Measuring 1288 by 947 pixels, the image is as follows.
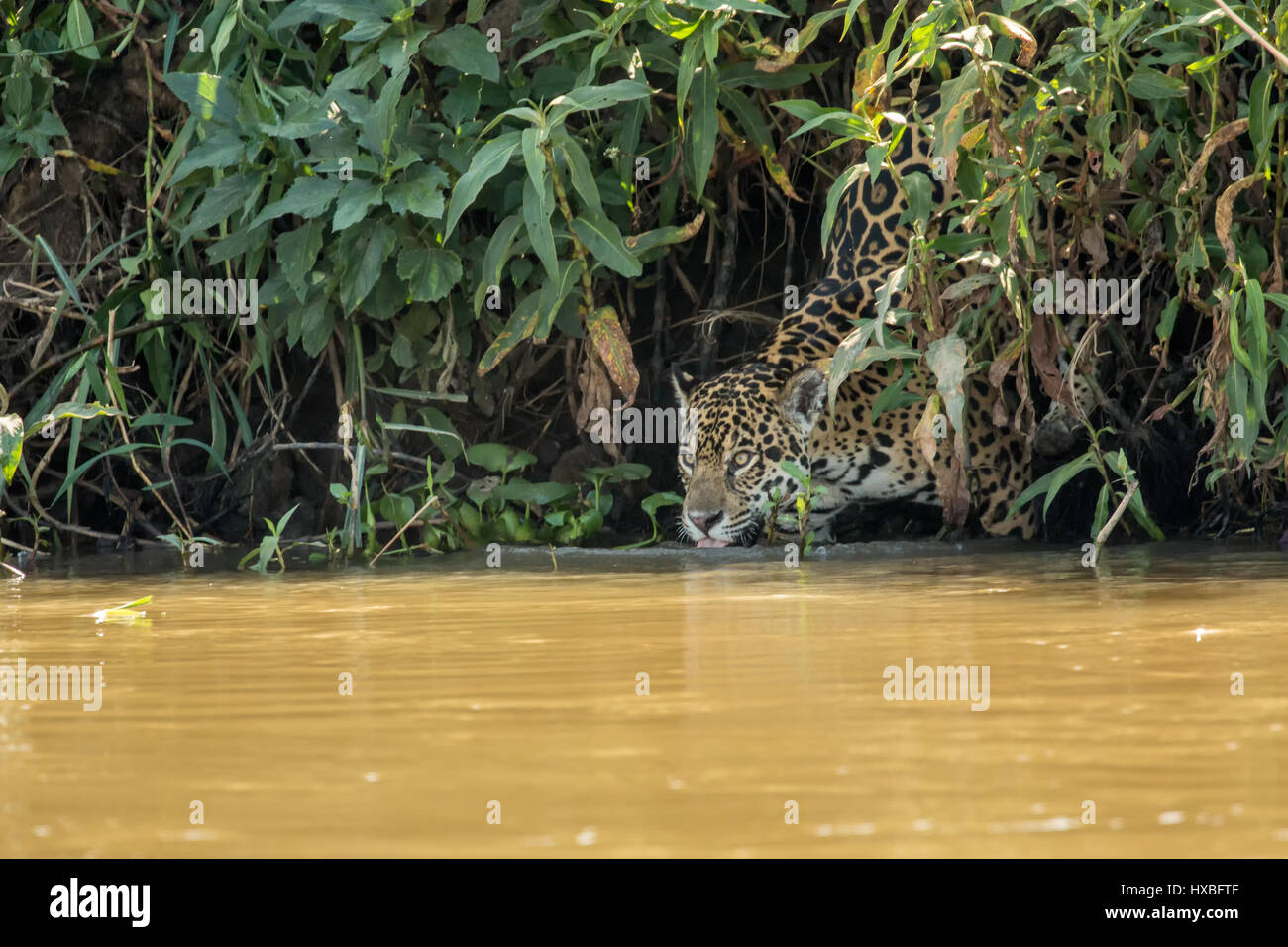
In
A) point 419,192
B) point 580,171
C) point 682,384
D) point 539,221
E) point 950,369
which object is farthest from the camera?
point 682,384

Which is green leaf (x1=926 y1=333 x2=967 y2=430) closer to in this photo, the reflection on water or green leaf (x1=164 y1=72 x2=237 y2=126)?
the reflection on water

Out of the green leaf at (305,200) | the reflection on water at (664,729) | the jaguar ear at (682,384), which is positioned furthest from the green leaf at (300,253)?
the reflection on water at (664,729)

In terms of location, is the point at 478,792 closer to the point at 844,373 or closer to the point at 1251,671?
the point at 1251,671

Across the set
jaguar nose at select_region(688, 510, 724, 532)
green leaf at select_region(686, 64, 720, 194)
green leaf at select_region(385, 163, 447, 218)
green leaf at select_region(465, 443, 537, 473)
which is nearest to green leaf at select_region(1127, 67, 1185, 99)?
green leaf at select_region(686, 64, 720, 194)

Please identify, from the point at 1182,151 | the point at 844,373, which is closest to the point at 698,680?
the point at 844,373

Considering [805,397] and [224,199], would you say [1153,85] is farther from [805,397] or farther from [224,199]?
[224,199]

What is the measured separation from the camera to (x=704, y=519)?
4727 mm

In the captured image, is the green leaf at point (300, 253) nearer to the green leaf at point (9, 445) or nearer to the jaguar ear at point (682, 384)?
the green leaf at point (9, 445)

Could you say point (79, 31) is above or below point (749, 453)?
above

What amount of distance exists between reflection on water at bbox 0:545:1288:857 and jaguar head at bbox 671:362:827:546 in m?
1.39

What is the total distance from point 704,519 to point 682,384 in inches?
24.4

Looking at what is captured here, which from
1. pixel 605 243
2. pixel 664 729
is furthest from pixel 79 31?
pixel 664 729

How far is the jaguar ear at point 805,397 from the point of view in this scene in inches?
190

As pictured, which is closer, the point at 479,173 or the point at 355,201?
the point at 479,173
